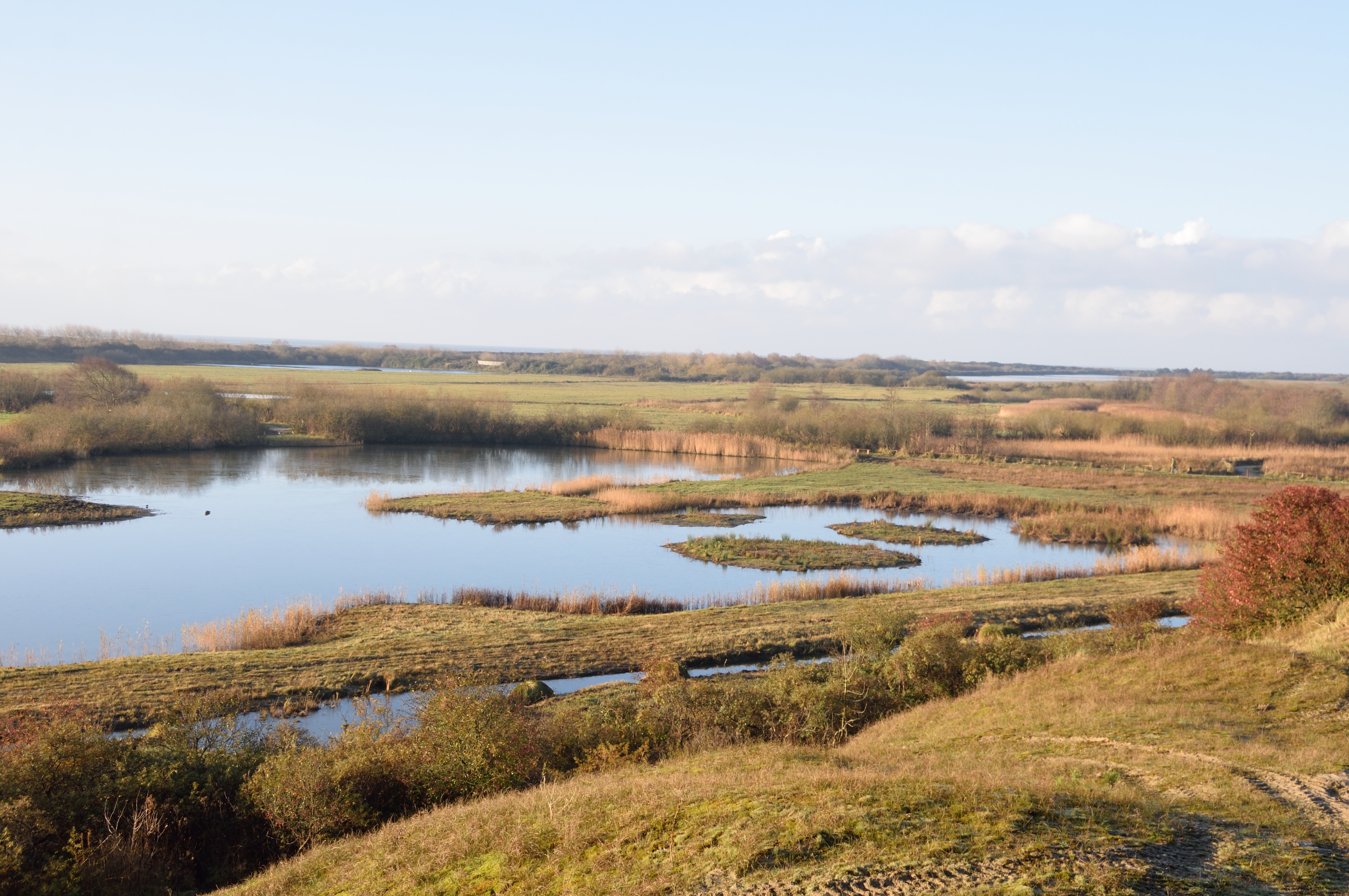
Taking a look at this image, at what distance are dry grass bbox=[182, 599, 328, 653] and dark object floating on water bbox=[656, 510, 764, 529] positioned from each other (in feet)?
72.8

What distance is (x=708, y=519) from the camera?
149 ft

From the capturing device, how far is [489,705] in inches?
476

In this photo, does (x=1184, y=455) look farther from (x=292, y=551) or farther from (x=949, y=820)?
(x=949, y=820)

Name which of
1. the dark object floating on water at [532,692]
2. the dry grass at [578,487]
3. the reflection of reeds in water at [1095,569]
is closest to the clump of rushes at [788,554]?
the reflection of reeds in water at [1095,569]

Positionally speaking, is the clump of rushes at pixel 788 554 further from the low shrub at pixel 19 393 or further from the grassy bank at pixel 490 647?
the low shrub at pixel 19 393

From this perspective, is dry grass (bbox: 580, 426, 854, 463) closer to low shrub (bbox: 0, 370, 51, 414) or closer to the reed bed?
the reed bed

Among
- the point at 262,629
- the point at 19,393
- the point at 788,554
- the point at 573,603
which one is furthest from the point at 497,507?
the point at 19,393

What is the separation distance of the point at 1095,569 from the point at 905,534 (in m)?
10.8

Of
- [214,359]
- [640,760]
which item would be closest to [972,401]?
[640,760]

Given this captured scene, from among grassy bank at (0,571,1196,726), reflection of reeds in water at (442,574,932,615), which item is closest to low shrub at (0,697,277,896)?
grassy bank at (0,571,1196,726)

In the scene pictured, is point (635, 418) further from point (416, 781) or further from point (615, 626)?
point (416, 781)

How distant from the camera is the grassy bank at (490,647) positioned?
17609 mm

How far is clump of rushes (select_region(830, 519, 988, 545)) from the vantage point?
4144 cm

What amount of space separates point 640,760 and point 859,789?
4633 millimetres
